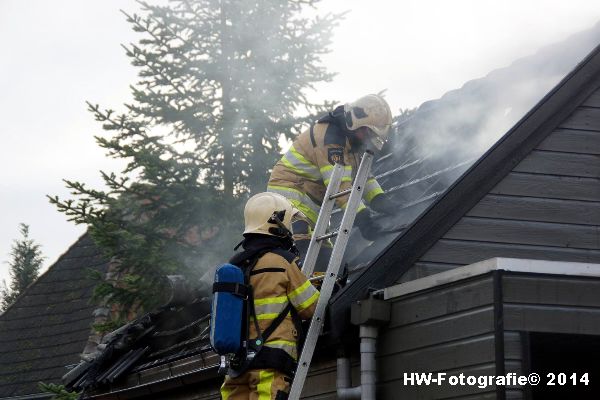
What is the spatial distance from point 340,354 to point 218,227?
27.8ft

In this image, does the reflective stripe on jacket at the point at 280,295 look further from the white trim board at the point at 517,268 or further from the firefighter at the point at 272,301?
the white trim board at the point at 517,268

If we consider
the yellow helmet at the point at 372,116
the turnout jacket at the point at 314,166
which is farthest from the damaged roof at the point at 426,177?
the yellow helmet at the point at 372,116

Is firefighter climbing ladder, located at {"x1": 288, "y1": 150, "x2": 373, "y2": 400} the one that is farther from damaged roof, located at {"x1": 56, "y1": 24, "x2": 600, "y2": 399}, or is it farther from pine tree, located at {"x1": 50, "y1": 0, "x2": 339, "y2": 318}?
pine tree, located at {"x1": 50, "y1": 0, "x2": 339, "y2": 318}

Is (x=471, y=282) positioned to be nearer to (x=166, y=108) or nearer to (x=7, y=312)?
(x=166, y=108)

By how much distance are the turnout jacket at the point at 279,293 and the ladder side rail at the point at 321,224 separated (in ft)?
2.15

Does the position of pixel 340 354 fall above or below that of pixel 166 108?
below

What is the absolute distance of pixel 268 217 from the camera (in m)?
6.52

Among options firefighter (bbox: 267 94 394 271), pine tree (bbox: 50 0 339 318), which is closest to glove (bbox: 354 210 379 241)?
firefighter (bbox: 267 94 394 271)

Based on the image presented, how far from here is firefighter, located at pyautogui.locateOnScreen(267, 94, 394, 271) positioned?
24.9 ft

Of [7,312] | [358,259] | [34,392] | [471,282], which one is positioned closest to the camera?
[471,282]

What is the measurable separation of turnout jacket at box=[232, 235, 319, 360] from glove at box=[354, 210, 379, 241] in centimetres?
141

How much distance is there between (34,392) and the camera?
57.6 feet

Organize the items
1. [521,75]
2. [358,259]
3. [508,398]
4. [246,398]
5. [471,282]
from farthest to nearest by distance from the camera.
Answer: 1. [521,75]
2. [358,259]
3. [246,398]
4. [471,282]
5. [508,398]

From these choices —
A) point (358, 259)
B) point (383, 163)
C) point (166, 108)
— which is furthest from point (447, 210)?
point (166, 108)
